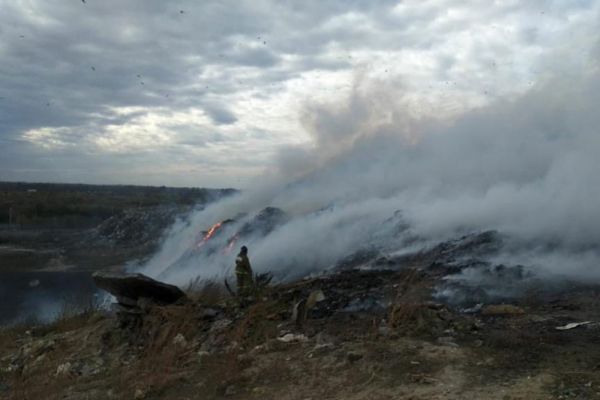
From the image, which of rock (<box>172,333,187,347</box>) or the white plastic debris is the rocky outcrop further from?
the white plastic debris

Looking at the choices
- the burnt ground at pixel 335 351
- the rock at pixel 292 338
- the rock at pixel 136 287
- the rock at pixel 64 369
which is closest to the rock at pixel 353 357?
the burnt ground at pixel 335 351

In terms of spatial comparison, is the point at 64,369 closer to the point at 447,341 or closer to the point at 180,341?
the point at 180,341

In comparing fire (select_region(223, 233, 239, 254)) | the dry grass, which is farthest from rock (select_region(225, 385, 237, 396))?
fire (select_region(223, 233, 239, 254))

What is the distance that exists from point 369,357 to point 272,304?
278cm

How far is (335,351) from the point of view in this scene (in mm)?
6473

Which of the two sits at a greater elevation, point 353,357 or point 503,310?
point 503,310

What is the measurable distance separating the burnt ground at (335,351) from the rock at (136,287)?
40cm

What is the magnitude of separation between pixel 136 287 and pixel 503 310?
580 cm

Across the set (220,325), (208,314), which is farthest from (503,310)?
(208,314)

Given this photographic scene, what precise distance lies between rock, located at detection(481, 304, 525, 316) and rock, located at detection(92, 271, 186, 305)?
507 centimetres

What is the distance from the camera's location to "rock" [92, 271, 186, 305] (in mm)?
8961

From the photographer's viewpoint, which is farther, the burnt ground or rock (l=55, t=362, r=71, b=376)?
rock (l=55, t=362, r=71, b=376)

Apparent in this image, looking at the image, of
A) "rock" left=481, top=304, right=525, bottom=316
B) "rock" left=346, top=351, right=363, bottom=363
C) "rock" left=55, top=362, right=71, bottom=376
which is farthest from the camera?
"rock" left=55, top=362, right=71, bottom=376

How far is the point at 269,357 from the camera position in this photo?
6.64m
